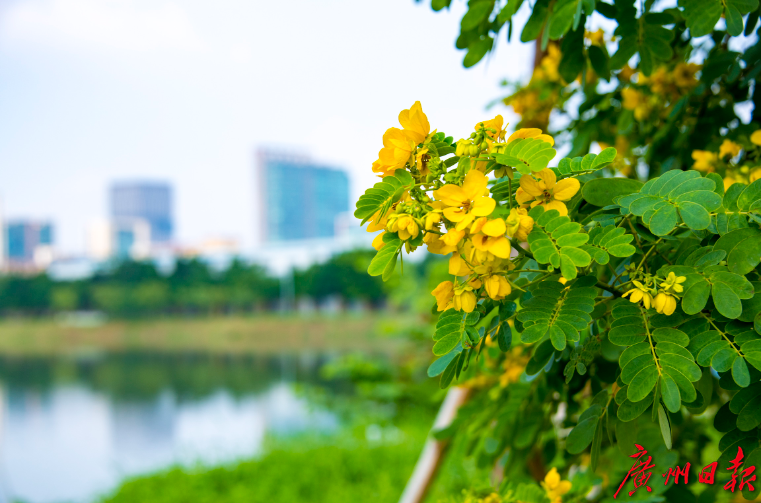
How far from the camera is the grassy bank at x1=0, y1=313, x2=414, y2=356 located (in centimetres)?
417

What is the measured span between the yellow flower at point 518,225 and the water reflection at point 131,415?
2889 millimetres

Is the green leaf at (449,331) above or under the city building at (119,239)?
above

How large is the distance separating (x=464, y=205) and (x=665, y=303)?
0.41 feet

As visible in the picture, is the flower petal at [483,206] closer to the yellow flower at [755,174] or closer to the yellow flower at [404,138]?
the yellow flower at [404,138]

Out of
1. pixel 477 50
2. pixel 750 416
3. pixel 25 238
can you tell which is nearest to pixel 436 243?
pixel 750 416

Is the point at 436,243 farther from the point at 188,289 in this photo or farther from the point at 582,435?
the point at 188,289

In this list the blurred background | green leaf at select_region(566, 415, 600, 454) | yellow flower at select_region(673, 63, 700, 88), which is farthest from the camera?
the blurred background

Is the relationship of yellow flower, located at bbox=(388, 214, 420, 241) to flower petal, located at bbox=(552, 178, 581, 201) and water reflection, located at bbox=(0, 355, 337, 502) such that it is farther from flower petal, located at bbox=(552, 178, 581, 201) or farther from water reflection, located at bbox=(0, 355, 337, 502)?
water reflection, located at bbox=(0, 355, 337, 502)

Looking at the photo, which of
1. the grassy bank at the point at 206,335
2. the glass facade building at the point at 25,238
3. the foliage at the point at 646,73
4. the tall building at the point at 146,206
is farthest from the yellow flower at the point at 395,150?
the tall building at the point at 146,206

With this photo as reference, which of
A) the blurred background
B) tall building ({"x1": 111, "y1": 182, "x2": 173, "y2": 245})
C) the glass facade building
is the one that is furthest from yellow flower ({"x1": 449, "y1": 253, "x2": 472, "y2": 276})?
tall building ({"x1": 111, "y1": 182, "x2": 173, "y2": 245})

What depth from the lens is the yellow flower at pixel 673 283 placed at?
0.30 metres

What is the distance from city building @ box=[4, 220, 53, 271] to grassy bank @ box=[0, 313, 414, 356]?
1.49ft

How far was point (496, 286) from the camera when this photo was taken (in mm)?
299

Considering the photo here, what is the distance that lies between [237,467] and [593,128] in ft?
7.98
